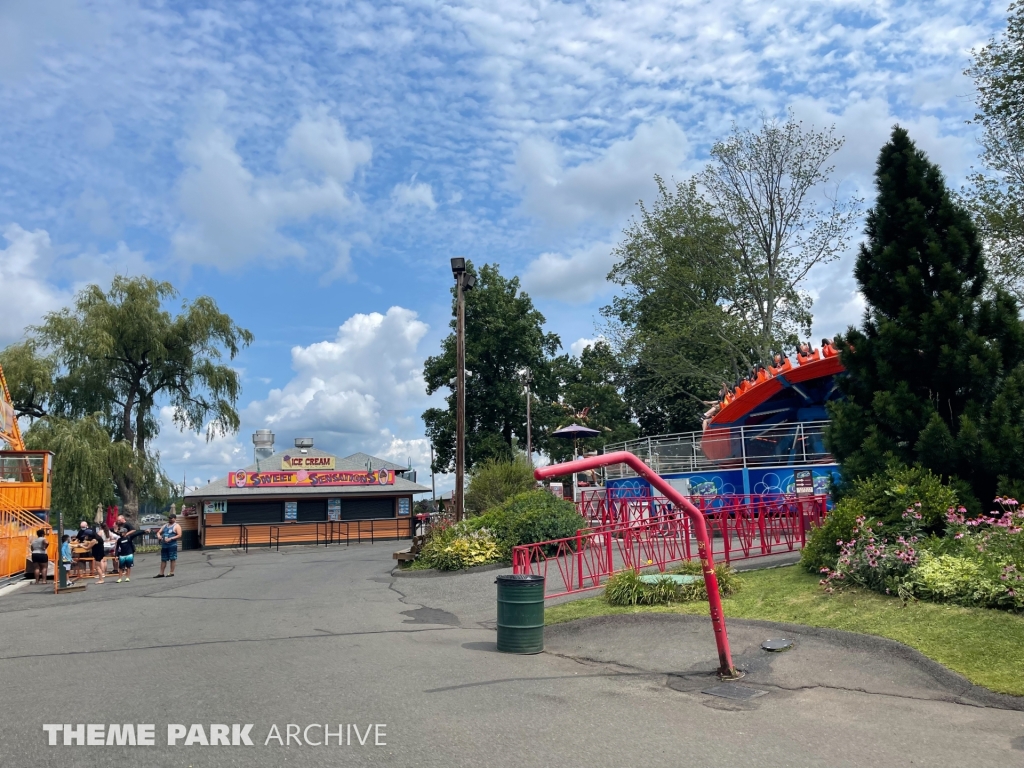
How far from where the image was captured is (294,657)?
9727 mm

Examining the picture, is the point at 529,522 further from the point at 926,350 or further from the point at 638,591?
the point at 926,350

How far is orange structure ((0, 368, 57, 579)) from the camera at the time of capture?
23172mm

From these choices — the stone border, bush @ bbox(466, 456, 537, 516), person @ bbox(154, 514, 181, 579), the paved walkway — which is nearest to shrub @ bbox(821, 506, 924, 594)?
the paved walkway

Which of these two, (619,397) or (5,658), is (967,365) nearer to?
(5,658)

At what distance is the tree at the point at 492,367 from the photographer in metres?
50.9

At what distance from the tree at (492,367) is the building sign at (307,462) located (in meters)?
10.6

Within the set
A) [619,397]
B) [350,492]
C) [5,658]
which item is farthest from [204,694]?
[619,397]

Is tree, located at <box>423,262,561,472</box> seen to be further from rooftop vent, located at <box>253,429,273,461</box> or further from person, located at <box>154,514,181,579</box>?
person, located at <box>154,514,181,579</box>

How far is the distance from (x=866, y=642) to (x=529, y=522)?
11144mm

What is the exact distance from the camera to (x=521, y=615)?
10.1 meters

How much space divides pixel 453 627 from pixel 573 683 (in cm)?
432

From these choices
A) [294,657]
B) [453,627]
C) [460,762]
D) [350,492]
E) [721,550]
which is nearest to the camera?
[460,762]

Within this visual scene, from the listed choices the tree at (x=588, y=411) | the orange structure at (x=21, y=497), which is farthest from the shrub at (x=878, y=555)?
the tree at (x=588, y=411)

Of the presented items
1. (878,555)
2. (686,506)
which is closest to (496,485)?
(878,555)
